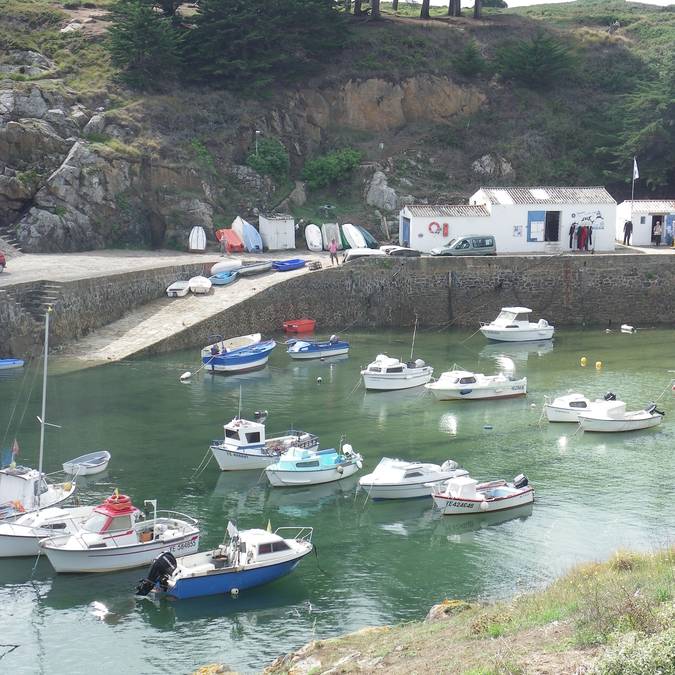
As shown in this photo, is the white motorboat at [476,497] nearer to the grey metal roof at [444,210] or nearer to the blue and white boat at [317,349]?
the blue and white boat at [317,349]

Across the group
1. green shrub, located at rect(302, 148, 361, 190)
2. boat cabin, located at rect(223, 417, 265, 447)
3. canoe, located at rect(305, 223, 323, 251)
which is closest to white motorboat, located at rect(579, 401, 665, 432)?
boat cabin, located at rect(223, 417, 265, 447)

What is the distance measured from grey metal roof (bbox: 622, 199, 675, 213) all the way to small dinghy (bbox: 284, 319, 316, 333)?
64.2ft

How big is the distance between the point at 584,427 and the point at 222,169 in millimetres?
30881

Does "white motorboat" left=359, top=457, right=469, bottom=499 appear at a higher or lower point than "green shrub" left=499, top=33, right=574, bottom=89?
lower

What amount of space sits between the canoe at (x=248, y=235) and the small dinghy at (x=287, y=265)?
379cm

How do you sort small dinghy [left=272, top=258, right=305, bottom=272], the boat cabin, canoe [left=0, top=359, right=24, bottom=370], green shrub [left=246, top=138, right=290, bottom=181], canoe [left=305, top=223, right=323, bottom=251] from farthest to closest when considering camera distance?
1. green shrub [left=246, top=138, right=290, bottom=181]
2. canoe [left=305, top=223, right=323, bottom=251]
3. small dinghy [left=272, top=258, right=305, bottom=272]
4. canoe [left=0, top=359, right=24, bottom=370]
5. the boat cabin

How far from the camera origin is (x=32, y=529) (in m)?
26.0

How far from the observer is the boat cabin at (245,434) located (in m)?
32.7

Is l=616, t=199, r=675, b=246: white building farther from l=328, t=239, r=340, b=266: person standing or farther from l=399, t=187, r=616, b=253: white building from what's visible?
l=328, t=239, r=340, b=266: person standing

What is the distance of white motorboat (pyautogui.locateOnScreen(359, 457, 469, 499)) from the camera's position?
98.2 ft

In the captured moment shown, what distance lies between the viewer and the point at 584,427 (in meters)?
36.3

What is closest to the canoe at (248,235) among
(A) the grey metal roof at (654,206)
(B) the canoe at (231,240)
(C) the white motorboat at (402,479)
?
(B) the canoe at (231,240)

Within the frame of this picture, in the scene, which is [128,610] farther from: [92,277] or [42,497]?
[92,277]

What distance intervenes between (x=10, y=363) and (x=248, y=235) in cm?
1677
